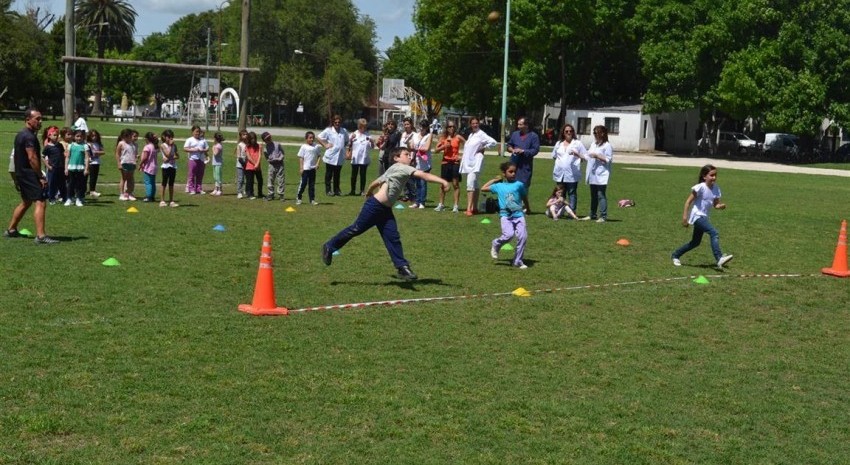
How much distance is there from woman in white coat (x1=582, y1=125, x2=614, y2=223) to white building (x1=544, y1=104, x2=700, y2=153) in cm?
4698

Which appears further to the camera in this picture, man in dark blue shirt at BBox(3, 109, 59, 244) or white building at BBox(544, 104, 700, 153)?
white building at BBox(544, 104, 700, 153)

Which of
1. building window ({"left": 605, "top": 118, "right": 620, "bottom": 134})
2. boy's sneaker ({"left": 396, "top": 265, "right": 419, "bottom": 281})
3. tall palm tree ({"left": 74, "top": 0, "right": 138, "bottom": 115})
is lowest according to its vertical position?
boy's sneaker ({"left": 396, "top": 265, "right": 419, "bottom": 281})

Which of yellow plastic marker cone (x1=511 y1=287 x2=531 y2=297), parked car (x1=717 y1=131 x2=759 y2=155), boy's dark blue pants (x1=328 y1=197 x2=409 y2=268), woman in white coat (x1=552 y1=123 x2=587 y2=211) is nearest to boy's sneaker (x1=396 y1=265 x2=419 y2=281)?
boy's dark blue pants (x1=328 y1=197 x2=409 y2=268)

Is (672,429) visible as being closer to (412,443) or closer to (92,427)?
(412,443)

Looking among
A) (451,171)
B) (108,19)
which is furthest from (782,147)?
(108,19)

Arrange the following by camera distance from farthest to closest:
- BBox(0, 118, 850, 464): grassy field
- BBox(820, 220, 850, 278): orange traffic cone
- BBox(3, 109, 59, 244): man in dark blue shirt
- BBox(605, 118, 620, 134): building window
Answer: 1. BBox(605, 118, 620, 134): building window
2. BBox(820, 220, 850, 278): orange traffic cone
3. BBox(3, 109, 59, 244): man in dark blue shirt
4. BBox(0, 118, 850, 464): grassy field

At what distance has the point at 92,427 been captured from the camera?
6.75 meters

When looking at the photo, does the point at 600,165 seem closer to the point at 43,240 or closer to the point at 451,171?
the point at 451,171

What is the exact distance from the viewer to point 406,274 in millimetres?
12695

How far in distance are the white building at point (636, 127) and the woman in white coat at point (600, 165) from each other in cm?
4698

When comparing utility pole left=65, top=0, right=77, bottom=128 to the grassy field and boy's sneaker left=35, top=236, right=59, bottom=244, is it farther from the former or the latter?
boy's sneaker left=35, top=236, right=59, bottom=244

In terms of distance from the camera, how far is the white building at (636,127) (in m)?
68.9

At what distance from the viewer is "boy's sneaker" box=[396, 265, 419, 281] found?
12620 millimetres

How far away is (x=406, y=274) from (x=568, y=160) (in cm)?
888
